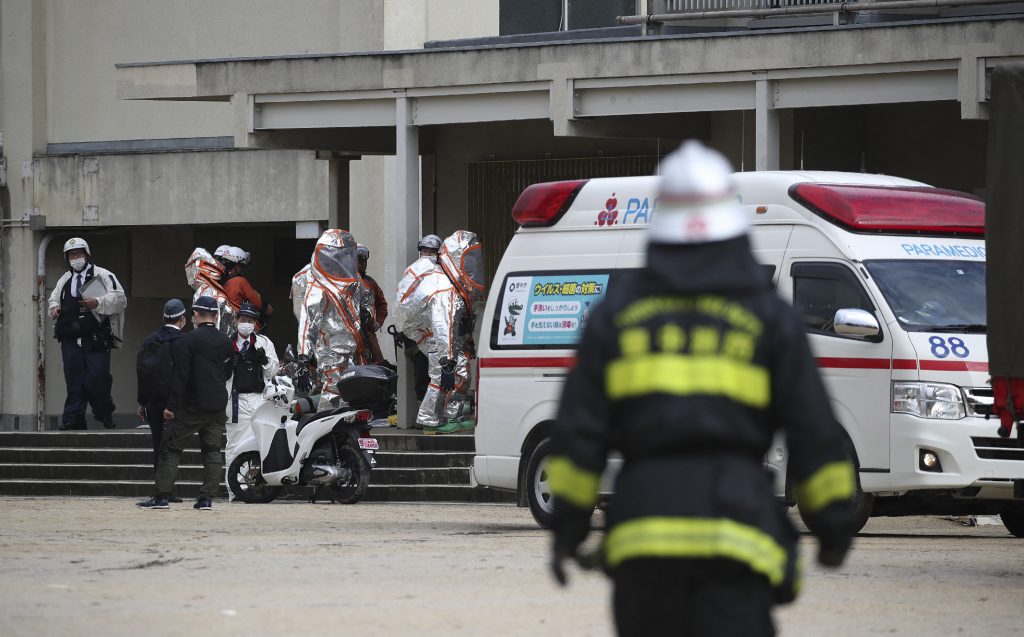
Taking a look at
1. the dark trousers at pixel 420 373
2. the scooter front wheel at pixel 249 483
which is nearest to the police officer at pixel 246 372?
the scooter front wheel at pixel 249 483

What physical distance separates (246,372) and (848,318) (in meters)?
7.34

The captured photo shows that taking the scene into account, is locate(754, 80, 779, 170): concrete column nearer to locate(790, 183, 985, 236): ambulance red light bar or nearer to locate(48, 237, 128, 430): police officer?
locate(790, 183, 985, 236): ambulance red light bar

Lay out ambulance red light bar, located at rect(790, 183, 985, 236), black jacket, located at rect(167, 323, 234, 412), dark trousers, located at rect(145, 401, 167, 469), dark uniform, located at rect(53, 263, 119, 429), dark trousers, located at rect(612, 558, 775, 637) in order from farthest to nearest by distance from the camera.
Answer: dark uniform, located at rect(53, 263, 119, 429)
dark trousers, located at rect(145, 401, 167, 469)
black jacket, located at rect(167, 323, 234, 412)
ambulance red light bar, located at rect(790, 183, 985, 236)
dark trousers, located at rect(612, 558, 775, 637)

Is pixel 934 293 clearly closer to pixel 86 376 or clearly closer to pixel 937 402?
pixel 937 402

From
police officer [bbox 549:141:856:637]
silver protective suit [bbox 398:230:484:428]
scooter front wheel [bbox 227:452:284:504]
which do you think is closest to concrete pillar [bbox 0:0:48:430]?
silver protective suit [bbox 398:230:484:428]

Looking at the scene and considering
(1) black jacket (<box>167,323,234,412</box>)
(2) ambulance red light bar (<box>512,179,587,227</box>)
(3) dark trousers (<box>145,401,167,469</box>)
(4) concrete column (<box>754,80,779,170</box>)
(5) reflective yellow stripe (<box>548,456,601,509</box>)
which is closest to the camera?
(5) reflective yellow stripe (<box>548,456,601,509</box>)

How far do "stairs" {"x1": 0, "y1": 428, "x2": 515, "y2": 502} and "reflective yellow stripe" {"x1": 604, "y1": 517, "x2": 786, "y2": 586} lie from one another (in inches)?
498

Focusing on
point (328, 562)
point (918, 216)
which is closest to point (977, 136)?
point (918, 216)

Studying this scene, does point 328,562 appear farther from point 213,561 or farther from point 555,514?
point 555,514

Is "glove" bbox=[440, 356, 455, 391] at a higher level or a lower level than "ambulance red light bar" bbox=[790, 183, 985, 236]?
lower

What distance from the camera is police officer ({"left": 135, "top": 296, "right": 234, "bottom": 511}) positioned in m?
16.3

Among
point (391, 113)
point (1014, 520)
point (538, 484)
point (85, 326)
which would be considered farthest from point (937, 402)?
point (85, 326)

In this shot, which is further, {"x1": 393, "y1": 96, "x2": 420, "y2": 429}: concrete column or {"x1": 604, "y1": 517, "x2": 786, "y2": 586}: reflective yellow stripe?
{"x1": 393, "y1": 96, "x2": 420, "y2": 429}: concrete column

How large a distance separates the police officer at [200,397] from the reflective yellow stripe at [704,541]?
11.9 metres
